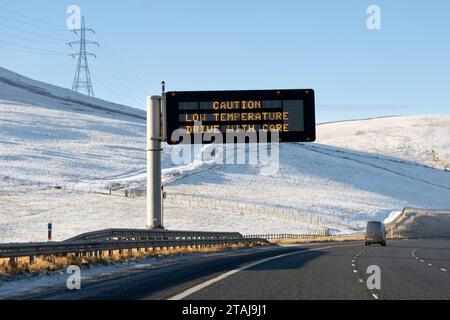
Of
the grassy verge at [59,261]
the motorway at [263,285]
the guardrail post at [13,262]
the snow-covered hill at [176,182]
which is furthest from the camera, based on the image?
the snow-covered hill at [176,182]

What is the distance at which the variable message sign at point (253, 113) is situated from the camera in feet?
132

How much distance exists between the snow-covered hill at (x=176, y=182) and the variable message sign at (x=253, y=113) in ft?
67.0

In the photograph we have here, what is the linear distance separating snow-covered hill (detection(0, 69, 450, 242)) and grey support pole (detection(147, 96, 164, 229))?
49.8ft

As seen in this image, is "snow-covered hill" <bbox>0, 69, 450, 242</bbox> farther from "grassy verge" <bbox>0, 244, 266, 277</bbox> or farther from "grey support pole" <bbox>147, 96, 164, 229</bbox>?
"grassy verge" <bbox>0, 244, 266, 277</bbox>

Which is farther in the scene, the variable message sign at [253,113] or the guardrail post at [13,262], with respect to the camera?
the variable message sign at [253,113]

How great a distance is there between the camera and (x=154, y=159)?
43.8 meters

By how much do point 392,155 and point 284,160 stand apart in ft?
142

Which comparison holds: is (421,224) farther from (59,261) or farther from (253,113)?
(59,261)

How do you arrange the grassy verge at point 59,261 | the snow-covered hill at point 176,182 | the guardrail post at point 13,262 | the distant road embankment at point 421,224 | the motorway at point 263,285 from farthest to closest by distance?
the distant road embankment at point 421,224 < the snow-covered hill at point 176,182 < the guardrail post at point 13,262 < the grassy verge at point 59,261 < the motorway at point 263,285

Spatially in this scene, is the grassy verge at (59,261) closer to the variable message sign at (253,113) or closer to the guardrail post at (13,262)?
the guardrail post at (13,262)

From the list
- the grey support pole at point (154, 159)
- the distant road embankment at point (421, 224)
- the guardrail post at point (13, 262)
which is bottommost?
the distant road embankment at point (421, 224)

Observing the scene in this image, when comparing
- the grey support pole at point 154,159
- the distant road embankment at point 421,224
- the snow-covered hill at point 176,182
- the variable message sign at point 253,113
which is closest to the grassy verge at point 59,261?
the grey support pole at point 154,159

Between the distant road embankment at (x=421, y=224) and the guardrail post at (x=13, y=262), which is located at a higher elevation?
the guardrail post at (x=13, y=262)
